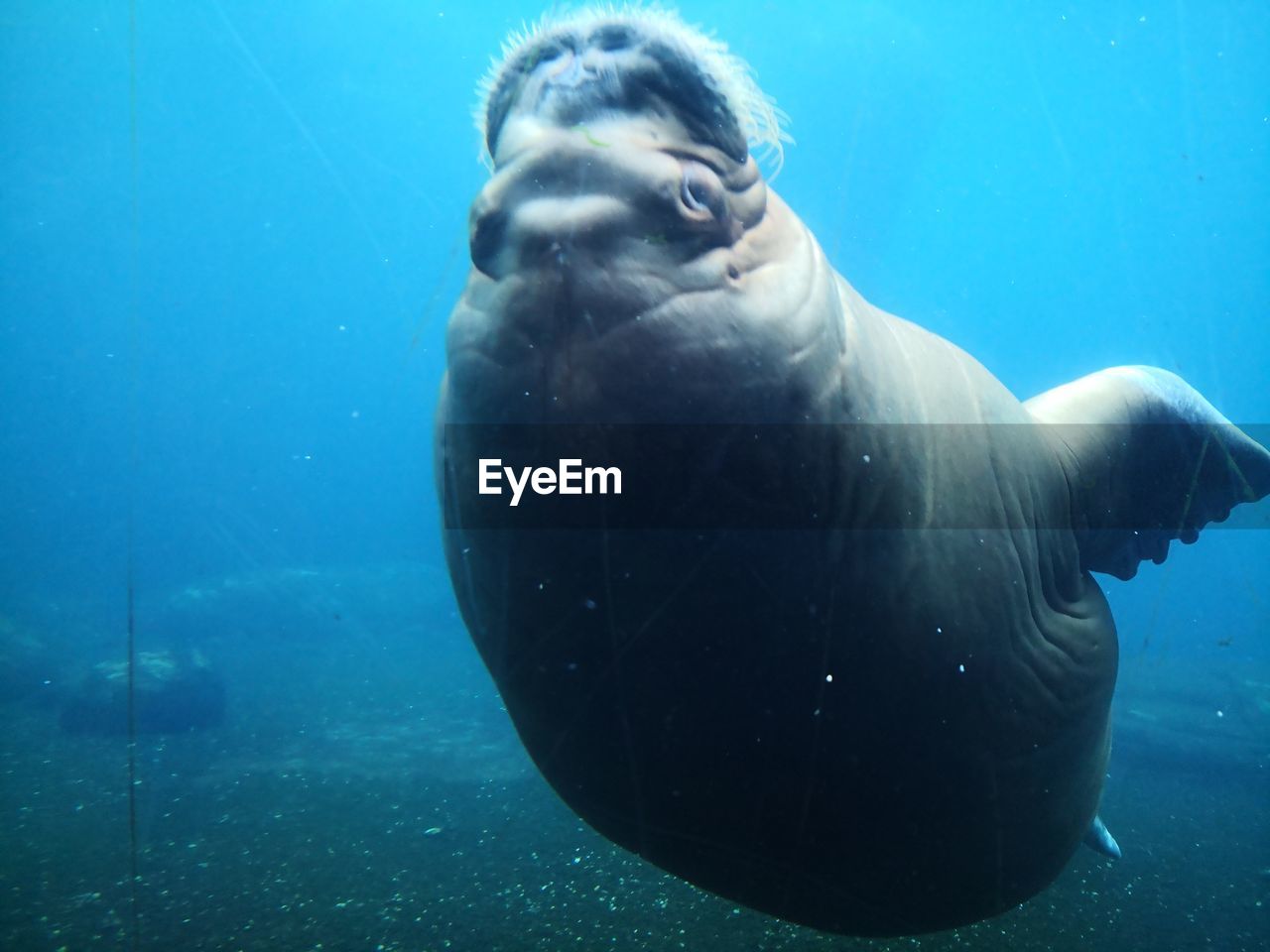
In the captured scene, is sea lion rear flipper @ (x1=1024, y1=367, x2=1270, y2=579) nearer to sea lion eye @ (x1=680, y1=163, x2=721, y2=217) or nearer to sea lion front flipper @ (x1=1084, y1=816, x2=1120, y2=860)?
sea lion front flipper @ (x1=1084, y1=816, x2=1120, y2=860)

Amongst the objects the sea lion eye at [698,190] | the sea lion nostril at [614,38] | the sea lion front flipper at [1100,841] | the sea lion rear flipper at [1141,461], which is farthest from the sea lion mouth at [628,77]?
the sea lion front flipper at [1100,841]

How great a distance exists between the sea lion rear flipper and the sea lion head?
1.67 meters

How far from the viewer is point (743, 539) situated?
185 cm

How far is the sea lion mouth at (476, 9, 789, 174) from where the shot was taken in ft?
5.76

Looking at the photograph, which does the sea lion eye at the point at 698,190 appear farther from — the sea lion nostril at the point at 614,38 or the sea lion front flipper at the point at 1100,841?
the sea lion front flipper at the point at 1100,841

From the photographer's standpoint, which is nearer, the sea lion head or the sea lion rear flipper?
the sea lion head

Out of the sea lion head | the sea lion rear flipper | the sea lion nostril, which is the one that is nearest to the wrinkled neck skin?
the sea lion head

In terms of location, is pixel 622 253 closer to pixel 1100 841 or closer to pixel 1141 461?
pixel 1141 461

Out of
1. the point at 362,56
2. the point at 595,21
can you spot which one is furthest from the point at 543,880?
the point at 362,56

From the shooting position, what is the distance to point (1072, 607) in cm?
287

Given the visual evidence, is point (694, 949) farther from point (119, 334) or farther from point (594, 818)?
point (119, 334)

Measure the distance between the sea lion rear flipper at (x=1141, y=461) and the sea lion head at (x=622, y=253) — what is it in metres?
1.67

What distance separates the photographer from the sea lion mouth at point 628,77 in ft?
→ 5.76

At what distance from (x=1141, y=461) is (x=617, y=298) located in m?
2.65
